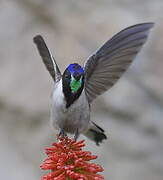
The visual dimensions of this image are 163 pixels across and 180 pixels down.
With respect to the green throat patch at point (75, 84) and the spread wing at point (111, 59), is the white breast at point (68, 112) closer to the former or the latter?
the green throat patch at point (75, 84)

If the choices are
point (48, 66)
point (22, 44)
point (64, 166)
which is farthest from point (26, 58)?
point (64, 166)

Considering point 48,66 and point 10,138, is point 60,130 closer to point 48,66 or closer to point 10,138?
point 48,66

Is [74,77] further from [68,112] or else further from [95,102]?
[95,102]

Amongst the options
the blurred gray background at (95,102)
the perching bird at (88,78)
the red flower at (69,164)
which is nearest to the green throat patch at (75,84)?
the perching bird at (88,78)

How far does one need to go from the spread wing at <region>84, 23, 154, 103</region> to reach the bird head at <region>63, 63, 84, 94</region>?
1.37 ft

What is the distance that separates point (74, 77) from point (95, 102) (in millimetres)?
3062

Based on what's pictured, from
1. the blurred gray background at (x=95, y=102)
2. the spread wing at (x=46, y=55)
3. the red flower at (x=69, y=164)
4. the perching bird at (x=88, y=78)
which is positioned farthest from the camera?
the blurred gray background at (x=95, y=102)

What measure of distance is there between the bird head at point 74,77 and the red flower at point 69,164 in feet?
0.88

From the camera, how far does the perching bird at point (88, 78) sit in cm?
246

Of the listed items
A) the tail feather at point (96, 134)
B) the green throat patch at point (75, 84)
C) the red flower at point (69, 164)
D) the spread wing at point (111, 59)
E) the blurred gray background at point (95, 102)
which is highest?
the blurred gray background at point (95, 102)

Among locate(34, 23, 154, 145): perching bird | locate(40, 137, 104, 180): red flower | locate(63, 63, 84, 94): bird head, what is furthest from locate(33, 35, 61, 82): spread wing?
locate(40, 137, 104, 180): red flower

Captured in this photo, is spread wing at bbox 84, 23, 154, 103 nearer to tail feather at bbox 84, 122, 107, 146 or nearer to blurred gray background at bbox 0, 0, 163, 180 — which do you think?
tail feather at bbox 84, 122, 107, 146

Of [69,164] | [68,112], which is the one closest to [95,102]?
[68,112]

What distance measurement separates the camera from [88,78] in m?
2.92
